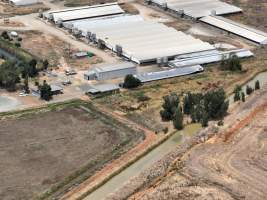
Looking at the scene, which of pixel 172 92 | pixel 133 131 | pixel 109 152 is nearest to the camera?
pixel 109 152

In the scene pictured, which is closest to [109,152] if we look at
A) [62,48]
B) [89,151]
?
[89,151]

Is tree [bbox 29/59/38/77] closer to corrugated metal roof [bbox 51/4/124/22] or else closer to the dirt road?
the dirt road

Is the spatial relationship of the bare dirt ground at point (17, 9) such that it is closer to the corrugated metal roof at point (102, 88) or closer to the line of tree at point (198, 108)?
the corrugated metal roof at point (102, 88)

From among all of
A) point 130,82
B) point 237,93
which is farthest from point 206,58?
point 130,82

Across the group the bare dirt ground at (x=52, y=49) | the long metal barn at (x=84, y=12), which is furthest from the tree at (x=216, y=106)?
the long metal barn at (x=84, y=12)

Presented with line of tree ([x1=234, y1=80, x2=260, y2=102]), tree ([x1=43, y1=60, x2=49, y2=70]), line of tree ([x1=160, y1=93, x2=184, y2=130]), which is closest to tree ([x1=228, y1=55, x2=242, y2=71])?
Result: line of tree ([x1=234, y1=80, x2=260, y2=102])

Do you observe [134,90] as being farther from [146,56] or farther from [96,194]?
[96,194]
